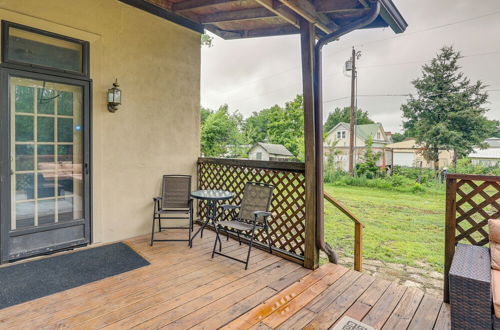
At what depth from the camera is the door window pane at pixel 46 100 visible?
3148mm

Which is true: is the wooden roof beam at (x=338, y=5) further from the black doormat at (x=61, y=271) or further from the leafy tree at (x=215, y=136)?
the leafy tree at (x=215, y=136)

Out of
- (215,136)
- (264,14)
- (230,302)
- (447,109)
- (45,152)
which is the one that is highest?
(447,109)

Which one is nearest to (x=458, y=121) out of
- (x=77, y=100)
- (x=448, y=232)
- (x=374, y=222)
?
(x=374, y=222)

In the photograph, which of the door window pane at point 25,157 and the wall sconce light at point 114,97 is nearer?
the door window pane at point 25,157

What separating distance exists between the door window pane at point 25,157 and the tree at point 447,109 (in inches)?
629

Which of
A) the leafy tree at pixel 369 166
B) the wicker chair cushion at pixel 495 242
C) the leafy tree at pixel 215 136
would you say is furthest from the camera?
the leafy tree at pixel 369 166

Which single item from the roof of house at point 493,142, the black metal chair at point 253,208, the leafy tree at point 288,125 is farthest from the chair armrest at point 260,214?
the roof of house at point 493,142

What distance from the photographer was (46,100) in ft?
10.5

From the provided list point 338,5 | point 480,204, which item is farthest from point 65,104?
point 480,204

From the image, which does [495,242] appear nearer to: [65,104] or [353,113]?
[65,104]

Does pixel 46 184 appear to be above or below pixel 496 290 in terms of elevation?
above

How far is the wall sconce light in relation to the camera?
11.6ft

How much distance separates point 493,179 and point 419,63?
16.2 meters

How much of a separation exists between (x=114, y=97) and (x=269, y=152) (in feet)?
41.0
